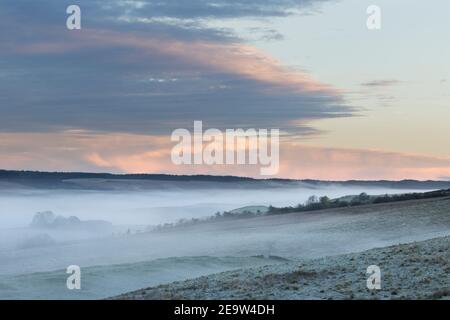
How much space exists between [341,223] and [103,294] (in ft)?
125

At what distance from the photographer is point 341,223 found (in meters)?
74.0

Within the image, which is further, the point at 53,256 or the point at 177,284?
the point at 53,256

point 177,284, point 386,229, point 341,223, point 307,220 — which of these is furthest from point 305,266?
point 307,220

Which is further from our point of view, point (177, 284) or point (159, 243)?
point (159, 243)

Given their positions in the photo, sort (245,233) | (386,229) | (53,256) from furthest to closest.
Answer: (245,233) → (53,256) → (386,229)

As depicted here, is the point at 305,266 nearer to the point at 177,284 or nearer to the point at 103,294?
the point at 177,284
